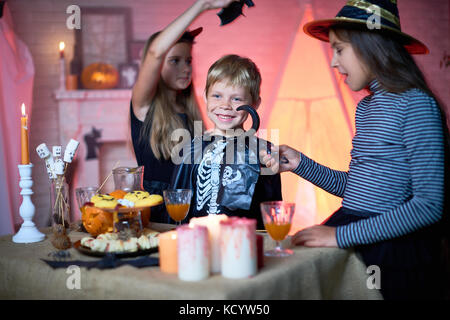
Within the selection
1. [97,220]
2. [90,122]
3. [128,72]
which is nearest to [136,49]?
[128,72]

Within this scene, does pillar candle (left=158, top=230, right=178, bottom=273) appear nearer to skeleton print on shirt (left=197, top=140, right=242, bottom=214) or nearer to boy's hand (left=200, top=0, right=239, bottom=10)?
skeleton print on shirt (left=197, top=140, right=242, bottom=214)

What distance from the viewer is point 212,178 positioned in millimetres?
1691

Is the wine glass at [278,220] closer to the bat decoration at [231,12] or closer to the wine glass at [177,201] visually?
the wine glass at [177,201]

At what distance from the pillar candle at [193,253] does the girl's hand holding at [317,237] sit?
0.34 metres

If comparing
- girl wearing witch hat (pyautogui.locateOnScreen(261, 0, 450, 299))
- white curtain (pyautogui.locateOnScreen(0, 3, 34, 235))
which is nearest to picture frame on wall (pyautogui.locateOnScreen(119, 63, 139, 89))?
white curtain (pyautogui.locateOnScreen(0, 3, 34, 235))

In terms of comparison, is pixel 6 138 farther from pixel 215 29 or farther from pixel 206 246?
pixel 206 246

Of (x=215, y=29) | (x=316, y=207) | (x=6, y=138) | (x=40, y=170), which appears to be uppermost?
(x=215, y=29)

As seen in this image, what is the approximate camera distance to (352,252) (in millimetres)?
1257

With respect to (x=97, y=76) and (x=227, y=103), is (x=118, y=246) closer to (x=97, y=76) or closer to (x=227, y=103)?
(x=227, y=103)

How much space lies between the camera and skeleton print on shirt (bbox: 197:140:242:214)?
1654 mm

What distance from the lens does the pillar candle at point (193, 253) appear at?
3.26 ft

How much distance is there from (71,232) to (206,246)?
2.30ft

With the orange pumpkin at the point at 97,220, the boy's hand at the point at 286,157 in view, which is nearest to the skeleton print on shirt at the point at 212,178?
the boy's hand at the point at 286,157
